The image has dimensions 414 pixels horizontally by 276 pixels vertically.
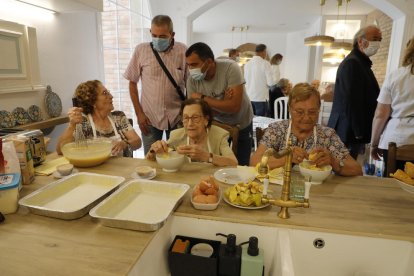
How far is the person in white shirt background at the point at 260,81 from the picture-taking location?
16.6ft

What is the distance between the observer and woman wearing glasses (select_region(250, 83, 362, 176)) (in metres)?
1.42

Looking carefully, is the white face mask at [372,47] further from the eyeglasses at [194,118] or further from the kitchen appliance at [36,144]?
the kitchen appliance at [36,144]

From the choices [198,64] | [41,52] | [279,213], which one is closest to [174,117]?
[198,64]

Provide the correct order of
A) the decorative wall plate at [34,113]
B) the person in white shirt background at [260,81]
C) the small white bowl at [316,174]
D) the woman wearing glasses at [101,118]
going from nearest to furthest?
the small white bowl at [316,174], the woman wearing glasses at [101,118], the decorative wall plate at [34,113], the person in white shirt background at [260,81]

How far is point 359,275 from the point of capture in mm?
971

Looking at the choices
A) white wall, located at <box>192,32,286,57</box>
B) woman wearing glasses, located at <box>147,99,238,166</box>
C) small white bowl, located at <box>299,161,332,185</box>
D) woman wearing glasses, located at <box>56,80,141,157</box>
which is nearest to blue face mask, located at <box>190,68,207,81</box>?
woman wearing glasses, located at <box>147,99,238,166</box>

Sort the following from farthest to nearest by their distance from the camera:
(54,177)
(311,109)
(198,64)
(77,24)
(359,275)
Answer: (77,24)
(198,64)
(311,109)
(54,177)
(359,275)

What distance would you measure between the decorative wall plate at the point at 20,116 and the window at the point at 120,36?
1.37 m

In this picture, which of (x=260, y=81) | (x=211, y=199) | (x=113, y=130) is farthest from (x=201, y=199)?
(x=260, y=81)

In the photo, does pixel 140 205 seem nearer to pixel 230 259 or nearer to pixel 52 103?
pixel 230 259

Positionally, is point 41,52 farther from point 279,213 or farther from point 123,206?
point 279,213

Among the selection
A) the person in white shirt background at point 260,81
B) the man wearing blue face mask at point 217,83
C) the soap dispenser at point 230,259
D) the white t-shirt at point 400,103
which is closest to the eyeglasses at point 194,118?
the man wearing blue face mask at point 217,83

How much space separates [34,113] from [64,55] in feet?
2.22

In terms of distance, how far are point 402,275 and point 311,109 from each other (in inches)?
32.6
